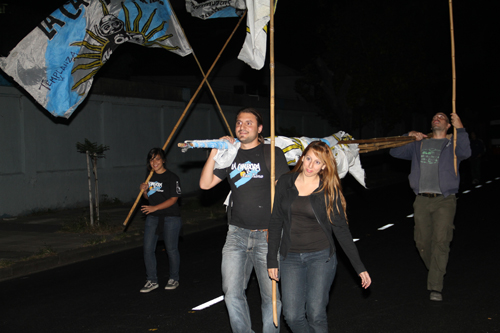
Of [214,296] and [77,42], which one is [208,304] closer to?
[214,296]

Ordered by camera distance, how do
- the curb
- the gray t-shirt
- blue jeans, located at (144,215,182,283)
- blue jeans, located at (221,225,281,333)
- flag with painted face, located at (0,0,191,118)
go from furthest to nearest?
1. the curb
2. blue jeans, located at (144,215,182,283)
3. flag with painted face, located at (0,0,191,118)
4. the gray t-shirt
5. blue jeans, located at (221,225,281,333)

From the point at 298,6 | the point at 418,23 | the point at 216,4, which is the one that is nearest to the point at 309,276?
the point at 216,4

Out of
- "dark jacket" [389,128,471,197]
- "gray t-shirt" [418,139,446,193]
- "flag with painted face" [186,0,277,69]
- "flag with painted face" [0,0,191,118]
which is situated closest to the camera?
"flag with painted face" [186,0,277,69]

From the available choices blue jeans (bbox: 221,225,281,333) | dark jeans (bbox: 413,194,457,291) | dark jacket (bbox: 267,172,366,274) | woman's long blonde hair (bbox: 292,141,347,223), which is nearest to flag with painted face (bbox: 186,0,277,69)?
woman's long blonde hair (bbox: 292,141,347,223)

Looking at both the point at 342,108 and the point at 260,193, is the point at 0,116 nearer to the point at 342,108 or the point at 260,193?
the point at 260,193

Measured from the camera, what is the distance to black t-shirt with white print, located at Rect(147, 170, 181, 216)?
6930mm

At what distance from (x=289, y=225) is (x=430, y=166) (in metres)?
2.93

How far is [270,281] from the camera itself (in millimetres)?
4637

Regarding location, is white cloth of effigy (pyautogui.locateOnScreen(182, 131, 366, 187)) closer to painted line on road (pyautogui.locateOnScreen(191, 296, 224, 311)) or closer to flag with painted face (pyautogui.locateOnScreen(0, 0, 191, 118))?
painted line on road (pyautogui.locateOnScreen(191, 296, 224, 311))

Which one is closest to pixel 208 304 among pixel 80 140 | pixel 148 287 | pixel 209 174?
pixel 148 287

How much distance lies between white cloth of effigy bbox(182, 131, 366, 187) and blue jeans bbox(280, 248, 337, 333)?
1023 millimetres

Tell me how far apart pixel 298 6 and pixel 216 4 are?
32338 millimetres

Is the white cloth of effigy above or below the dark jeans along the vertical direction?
above

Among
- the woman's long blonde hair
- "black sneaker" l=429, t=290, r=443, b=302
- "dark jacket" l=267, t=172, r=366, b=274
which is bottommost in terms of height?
"black sneaker" l=429, t=290, r=443, b=302
